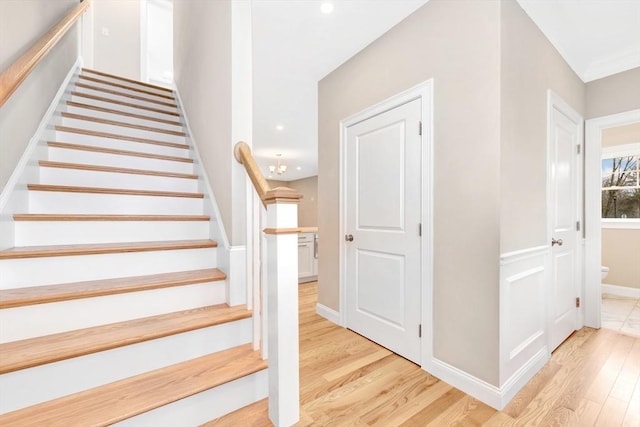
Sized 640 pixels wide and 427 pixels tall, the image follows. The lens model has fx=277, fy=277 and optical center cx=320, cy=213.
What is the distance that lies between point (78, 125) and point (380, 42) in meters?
2.57

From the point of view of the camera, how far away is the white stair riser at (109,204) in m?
1.62

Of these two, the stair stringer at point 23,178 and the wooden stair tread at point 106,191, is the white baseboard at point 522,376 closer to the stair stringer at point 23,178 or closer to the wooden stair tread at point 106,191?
the wooden stair tread at point 106,191

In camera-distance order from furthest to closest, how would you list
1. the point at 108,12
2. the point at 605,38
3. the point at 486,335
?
the point at 108,12, the point at 605,38, the point at 486,335

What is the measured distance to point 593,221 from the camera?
8.53ft

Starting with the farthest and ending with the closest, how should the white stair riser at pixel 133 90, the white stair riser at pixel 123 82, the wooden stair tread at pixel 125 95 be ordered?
1. the white stair riser at pixel 123 82
2. the white stair riser at pixel 133 90
3. the wooden stair tread at pixel 125 95

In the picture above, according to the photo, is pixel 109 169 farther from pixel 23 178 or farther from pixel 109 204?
pixel 23 178

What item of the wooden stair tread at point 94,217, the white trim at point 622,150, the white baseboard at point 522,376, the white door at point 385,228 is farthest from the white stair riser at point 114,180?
the white trim at point 622,150

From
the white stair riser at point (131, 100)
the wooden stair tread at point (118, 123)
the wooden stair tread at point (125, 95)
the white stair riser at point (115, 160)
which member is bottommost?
the white stair riser at point (115, 160)

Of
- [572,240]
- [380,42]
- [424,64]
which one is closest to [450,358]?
[572,240]

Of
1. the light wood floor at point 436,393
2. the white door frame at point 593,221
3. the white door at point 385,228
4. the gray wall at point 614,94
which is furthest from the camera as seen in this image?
the white door frame at point 593,221

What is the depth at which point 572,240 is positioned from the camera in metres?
2.46

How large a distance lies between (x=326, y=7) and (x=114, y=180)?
1.92 meters

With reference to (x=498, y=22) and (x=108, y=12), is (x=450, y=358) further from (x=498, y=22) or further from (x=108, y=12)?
(x=108, y=12)

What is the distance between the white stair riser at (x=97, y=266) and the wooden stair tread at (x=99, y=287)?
A: 0.03 metres
